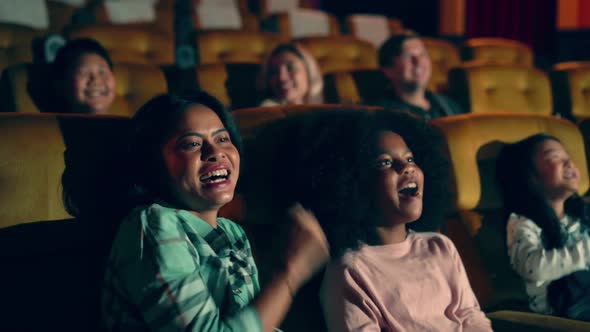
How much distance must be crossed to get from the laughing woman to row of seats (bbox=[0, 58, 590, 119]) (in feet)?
3.55

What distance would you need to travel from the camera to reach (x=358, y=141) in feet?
3.80

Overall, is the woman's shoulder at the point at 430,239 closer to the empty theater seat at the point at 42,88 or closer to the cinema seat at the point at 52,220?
the cinema seat at the point at 52,220

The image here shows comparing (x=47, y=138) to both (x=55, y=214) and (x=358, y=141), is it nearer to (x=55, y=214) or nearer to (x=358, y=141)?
(x=55, y=214)

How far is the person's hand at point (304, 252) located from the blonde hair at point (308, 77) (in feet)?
4.44

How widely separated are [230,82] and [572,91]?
1.50 meters

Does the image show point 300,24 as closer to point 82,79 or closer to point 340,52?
point 340,52

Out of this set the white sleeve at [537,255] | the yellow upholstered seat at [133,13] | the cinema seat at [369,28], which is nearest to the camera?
the white sleeve at [537,255]

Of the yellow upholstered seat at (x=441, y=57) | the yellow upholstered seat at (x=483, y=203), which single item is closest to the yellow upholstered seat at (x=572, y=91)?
the yellow upholstered seat at (x=441, y=57)

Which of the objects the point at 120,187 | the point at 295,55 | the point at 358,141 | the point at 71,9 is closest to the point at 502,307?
the point at 358,141

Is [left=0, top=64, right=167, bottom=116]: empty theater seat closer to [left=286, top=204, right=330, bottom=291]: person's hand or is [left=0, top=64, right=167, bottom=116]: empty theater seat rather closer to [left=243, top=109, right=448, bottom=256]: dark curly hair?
[left=243, top=109, right=448, bottom=256]: dark curly hair

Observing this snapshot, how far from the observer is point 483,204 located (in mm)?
1505

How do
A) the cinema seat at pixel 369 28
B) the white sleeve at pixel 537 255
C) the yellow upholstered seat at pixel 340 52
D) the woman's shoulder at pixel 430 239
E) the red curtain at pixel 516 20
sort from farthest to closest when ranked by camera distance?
the red curtain at pixel 516 20 → the cinema seat at pixel 369 28 → the yellow upholstered seat at pixel 340 52 → the white sleeve at pixel 537 255 → the woman's shoulder at pixel 430 239

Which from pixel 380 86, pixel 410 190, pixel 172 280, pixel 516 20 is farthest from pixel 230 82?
pixel 516 20

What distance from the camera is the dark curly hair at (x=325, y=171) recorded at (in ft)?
3.72
